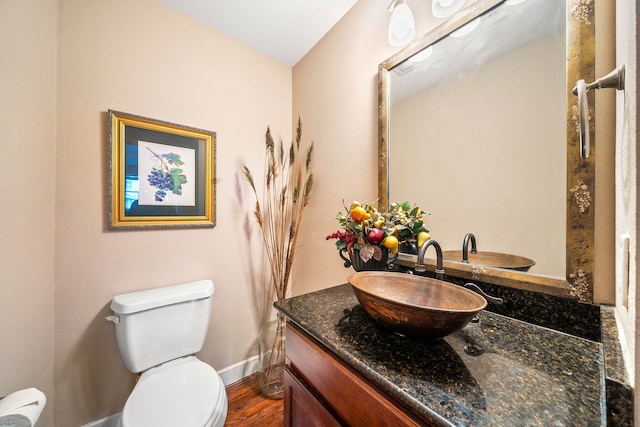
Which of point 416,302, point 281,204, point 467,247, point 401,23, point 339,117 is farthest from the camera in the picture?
point 281,204

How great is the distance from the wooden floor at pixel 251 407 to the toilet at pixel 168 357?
49cm

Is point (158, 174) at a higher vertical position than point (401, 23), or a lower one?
lower

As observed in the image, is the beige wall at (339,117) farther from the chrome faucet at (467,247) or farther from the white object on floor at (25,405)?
the white object on floor at (25,405)

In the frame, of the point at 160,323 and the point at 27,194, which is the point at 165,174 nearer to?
the point at 27,194

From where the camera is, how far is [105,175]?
123 cm

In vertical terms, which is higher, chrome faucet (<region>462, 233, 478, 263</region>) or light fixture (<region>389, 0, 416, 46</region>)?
light fixture (<region>389, 0, 416, 46</region>)

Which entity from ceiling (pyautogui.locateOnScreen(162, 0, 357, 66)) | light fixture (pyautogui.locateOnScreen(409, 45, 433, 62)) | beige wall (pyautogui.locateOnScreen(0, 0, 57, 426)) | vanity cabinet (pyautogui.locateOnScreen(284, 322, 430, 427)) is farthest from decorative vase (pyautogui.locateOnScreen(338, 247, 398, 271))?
ceiling (pyautogui.locateOnScreen(162, 0, 357, 66))

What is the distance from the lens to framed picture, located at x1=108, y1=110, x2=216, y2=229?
1.25 m

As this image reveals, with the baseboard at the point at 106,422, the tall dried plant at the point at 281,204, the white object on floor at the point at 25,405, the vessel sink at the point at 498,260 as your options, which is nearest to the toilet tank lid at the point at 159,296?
the white object on floor at the point at 25,405

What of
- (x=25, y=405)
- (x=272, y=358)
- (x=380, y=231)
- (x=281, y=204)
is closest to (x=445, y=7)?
(x=380, y=231)

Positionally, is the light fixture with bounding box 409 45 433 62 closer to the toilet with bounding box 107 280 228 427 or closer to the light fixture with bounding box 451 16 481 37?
the light fixture with bounding box 451 16 481 37

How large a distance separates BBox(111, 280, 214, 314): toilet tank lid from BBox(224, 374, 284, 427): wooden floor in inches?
30.0

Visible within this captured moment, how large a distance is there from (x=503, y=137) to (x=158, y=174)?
68.4 inches

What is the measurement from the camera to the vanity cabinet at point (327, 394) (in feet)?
1.64
